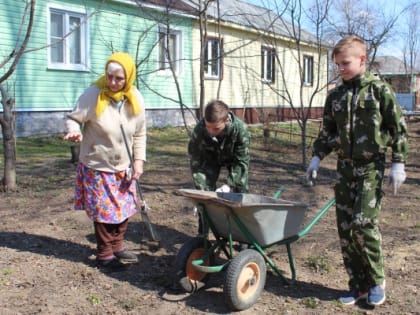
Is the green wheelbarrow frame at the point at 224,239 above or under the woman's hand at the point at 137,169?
under

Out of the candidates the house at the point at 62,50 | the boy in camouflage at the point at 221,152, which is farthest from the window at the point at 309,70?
the boy in camouflage at the point at 221,152

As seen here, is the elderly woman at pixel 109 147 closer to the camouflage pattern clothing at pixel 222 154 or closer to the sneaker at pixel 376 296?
the camouflage pattern clothing at pixel 222 154

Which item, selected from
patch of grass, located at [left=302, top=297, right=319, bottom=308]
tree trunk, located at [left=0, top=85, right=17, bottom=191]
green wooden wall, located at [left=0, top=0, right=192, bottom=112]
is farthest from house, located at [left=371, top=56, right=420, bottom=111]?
patch of grass, located at [left=302, top=297, right=319, bottom=308]

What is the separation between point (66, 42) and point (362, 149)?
10.4m

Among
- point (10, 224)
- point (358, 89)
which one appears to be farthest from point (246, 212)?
point (10, 224)

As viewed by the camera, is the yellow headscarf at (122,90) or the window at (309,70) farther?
the window at (309,70)

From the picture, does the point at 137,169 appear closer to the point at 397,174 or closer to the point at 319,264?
the point at 319,264

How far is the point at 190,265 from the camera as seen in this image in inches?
127

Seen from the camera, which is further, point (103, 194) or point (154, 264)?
point (154, 264)

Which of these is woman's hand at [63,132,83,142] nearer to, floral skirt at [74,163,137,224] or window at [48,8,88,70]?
floral skirt at [74,163,137,224]

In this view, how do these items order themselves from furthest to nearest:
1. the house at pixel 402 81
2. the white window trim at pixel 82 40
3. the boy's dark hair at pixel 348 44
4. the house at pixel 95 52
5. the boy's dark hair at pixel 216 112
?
the house at pixel 402 81
the white window trim at pixel 82 40
the house at pixel 95 52
the boy's dark hair at pixel 216 112
the boy's dark hair at pixel 348 44

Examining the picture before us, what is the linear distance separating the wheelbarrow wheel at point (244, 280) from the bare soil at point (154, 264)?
10 centimetres

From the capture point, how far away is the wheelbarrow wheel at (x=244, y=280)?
2.91m

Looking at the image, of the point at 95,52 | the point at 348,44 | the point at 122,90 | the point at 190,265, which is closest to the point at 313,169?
the point at 348,44
